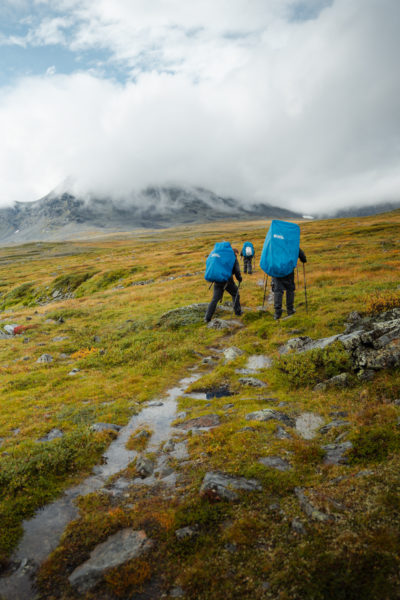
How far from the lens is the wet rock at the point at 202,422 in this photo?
9812 millimetres

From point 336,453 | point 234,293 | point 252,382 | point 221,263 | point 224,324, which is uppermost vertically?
point 221,263

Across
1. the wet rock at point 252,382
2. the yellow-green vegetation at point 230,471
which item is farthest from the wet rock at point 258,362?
the wet rock at point 252,382

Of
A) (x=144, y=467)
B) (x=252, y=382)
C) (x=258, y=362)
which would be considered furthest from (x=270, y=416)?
(x=258, y=362)

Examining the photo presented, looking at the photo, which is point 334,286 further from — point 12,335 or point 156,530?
point 12,335

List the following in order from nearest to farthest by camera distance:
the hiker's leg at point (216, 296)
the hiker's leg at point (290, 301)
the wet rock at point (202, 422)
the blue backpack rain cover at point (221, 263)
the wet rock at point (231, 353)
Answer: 1. the wet rock at point (202, 422)
2. the wet rock at point (231, 353)
3. the hiker's leg at point (290, 301)
4. the blue backpack rain cover at point (221, 263)
5. the hiker's leg at point (216, 296)

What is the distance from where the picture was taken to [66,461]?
28.0 feet

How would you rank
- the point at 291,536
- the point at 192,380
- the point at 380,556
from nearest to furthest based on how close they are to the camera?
the point at 380,556, the point at 291,536, the point at 192,380

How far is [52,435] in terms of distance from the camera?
33.5ft

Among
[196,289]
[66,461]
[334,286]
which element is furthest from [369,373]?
[196,289]

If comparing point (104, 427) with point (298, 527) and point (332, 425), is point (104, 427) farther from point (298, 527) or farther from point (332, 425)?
point (298, 527)

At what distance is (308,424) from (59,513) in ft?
21.2

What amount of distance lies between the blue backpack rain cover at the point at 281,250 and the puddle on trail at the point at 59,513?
9283 millimetres

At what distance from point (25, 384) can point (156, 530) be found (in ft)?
40.1

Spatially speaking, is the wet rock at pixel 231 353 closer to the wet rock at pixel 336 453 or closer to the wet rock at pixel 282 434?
the wet rock at pixel 282 434
